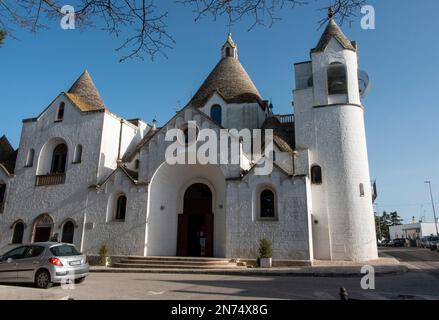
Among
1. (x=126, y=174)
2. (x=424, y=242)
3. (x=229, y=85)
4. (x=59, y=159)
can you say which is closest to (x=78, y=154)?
(x=59, y=159)

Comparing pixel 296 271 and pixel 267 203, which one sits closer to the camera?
pixel 296 271

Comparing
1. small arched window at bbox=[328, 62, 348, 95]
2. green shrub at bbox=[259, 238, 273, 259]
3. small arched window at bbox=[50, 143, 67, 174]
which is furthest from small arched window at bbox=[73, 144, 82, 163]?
small arched window at bbox=[328, 62, 348, 95]

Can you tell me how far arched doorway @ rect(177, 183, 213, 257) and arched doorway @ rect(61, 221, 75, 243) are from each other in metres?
7.16

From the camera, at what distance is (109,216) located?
69.3 feet

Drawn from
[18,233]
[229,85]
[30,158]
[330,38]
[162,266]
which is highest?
[330,38]

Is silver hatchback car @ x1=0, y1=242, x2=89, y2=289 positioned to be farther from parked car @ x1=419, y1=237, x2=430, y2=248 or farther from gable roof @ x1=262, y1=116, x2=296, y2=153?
parked car @ x1=419, y1=237, x2=430, y2=248

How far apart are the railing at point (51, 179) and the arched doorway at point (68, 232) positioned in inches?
117

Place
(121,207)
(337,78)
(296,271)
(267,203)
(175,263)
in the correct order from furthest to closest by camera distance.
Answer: (337,78)
(121,207)
(267,203)
(175,263)
(296,271)

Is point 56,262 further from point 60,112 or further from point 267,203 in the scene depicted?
point 60,112

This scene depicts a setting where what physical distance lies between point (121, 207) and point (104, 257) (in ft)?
10.9

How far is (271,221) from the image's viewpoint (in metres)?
18.1

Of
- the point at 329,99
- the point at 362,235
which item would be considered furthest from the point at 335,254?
the point at 329,99

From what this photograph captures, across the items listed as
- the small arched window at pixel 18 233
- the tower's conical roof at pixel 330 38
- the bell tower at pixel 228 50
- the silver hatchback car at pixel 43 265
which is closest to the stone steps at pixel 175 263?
the silver hatchback car at pixel 43 265

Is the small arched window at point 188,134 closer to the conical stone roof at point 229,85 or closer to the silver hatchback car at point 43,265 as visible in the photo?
the conical stone roof at point 229,85
